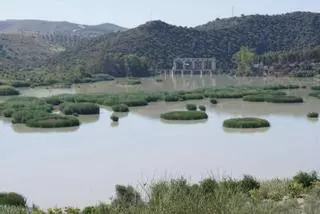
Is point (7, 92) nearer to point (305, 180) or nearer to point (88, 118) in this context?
point (88, 118)

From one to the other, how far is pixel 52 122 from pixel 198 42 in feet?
285

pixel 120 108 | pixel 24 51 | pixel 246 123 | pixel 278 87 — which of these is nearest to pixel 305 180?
pixel 246 123

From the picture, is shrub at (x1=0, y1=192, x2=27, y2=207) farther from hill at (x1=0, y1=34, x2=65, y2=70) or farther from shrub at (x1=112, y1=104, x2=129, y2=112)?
hill at (x1=0, y1=34, x2=65, y2=70)

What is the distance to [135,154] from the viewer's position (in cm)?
2475

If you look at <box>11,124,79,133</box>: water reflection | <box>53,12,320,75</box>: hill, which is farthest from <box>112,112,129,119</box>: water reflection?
<box>53,12,320,75</box>: hill

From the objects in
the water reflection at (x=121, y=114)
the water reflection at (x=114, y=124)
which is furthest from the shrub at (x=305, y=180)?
the water reflection at (x=121, y=114)

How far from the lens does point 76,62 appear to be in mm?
98812

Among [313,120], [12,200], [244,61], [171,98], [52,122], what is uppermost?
[244,61]

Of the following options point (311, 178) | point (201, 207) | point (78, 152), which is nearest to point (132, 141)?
point (78, 152)

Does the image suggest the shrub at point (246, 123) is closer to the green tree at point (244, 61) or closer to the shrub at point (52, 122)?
the shrub at point (52, 122)

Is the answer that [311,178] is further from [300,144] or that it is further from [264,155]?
[300,144]

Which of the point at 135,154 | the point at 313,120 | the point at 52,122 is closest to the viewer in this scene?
the point at 135,154

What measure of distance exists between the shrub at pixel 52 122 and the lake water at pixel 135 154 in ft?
2.31

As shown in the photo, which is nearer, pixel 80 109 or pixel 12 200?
pixel 12 200
